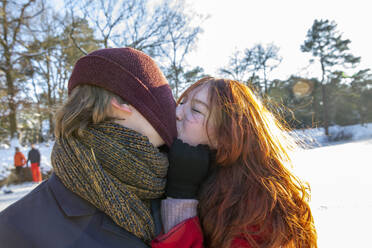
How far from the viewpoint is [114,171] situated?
1.12 m

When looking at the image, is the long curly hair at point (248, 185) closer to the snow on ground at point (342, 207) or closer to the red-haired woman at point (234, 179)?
the red-haired woman at point (234, 179)

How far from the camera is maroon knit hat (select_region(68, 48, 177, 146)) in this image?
3.86 ft

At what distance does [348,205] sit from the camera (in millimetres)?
3738

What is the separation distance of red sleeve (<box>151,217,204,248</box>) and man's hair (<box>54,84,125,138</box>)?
66 centimetres

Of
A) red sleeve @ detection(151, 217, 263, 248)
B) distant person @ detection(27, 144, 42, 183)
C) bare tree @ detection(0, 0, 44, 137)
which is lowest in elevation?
distant person @ detection(27, 144, 42, 183)

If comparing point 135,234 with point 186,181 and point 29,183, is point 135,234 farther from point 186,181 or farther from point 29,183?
point 29,183

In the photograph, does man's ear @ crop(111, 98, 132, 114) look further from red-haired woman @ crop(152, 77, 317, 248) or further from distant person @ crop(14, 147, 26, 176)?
distant person @ crop(14, 147, 26, 176)

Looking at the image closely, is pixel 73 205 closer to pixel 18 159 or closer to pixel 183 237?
pixel 183 237

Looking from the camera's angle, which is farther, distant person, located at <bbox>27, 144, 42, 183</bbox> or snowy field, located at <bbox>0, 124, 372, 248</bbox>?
distant person, located at <bbox>27, 144, 42, 183</bbox>

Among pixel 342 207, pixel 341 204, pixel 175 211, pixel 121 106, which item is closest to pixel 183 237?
pixel 175 211

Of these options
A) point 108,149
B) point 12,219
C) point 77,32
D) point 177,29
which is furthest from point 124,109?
point 177,29

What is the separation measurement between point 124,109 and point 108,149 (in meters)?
0.23

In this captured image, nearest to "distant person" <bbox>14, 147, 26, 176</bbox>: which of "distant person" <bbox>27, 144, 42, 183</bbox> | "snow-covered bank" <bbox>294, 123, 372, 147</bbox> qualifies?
"distant person" <bbox>27, 144, 42, 183</bbox>

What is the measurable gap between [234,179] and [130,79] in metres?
0.86
